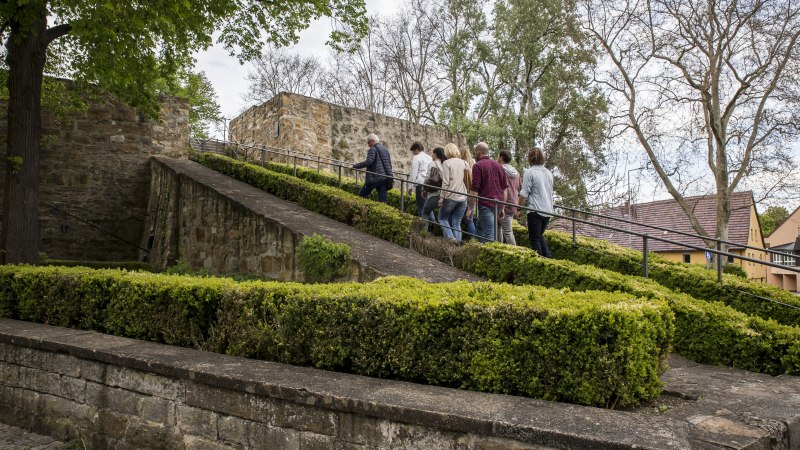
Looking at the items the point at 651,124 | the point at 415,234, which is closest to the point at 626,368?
the point at 415,234

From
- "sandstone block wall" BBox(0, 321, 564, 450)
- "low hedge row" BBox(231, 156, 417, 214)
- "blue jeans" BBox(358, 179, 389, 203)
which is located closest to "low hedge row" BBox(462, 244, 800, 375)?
"sandstone block wall" BBox(0, 321, 564, 450)

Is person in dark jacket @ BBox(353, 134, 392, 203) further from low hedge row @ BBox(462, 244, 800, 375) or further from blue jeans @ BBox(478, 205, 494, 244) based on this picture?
low hedge row @ BBox(462, 244, 800, 375)

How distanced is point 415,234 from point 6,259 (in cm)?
692

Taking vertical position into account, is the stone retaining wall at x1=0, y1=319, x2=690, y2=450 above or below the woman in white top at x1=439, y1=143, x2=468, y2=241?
below

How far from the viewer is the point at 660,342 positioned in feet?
10.4

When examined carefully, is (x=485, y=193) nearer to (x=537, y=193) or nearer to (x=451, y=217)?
(x=451, y=217)

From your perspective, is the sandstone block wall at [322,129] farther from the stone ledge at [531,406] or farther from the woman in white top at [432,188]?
the stone ledge at [531,406]

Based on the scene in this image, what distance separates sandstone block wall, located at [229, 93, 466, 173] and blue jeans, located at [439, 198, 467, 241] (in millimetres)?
9295

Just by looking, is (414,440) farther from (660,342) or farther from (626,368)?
(660,342)

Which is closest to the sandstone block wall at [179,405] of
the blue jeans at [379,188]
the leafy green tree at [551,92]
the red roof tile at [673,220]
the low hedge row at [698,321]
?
the low hedge row at [698,321]

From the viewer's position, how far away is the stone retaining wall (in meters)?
2.52

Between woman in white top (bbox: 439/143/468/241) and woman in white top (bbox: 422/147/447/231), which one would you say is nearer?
woman in white top (bbox: 439/143/468/241)

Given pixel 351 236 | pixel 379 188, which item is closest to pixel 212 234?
pixel 379 188

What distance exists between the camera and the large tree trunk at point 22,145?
888cm
